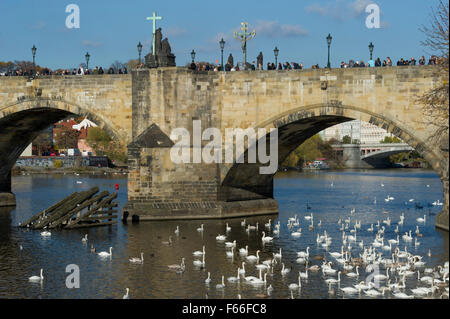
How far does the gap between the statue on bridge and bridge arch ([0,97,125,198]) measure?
554 centimetres

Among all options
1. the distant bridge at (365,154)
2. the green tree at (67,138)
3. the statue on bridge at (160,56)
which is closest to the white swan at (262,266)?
the statue on bridge at (160,56)

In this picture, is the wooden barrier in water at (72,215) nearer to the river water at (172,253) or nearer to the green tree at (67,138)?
the river water at (172,253)

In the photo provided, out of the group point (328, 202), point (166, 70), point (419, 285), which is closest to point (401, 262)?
point (419, 285)

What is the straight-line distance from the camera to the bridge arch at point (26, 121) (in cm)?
4984

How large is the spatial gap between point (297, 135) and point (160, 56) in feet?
35.8

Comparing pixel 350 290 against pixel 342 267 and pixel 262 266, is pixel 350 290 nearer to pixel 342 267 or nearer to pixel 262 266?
pixel 262 266

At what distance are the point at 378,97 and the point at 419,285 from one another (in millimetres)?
16616

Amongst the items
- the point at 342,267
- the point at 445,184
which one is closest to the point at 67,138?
the point at 445,184

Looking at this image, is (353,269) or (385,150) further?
(385,150)

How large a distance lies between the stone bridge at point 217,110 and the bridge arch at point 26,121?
0.41 ft

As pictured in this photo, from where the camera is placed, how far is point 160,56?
46406 mm

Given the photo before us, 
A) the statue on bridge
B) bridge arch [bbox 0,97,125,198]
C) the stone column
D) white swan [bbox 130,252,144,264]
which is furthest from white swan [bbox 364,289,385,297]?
bridge arch [bbox 0,97,125,198]

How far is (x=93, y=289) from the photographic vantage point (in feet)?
92.9
